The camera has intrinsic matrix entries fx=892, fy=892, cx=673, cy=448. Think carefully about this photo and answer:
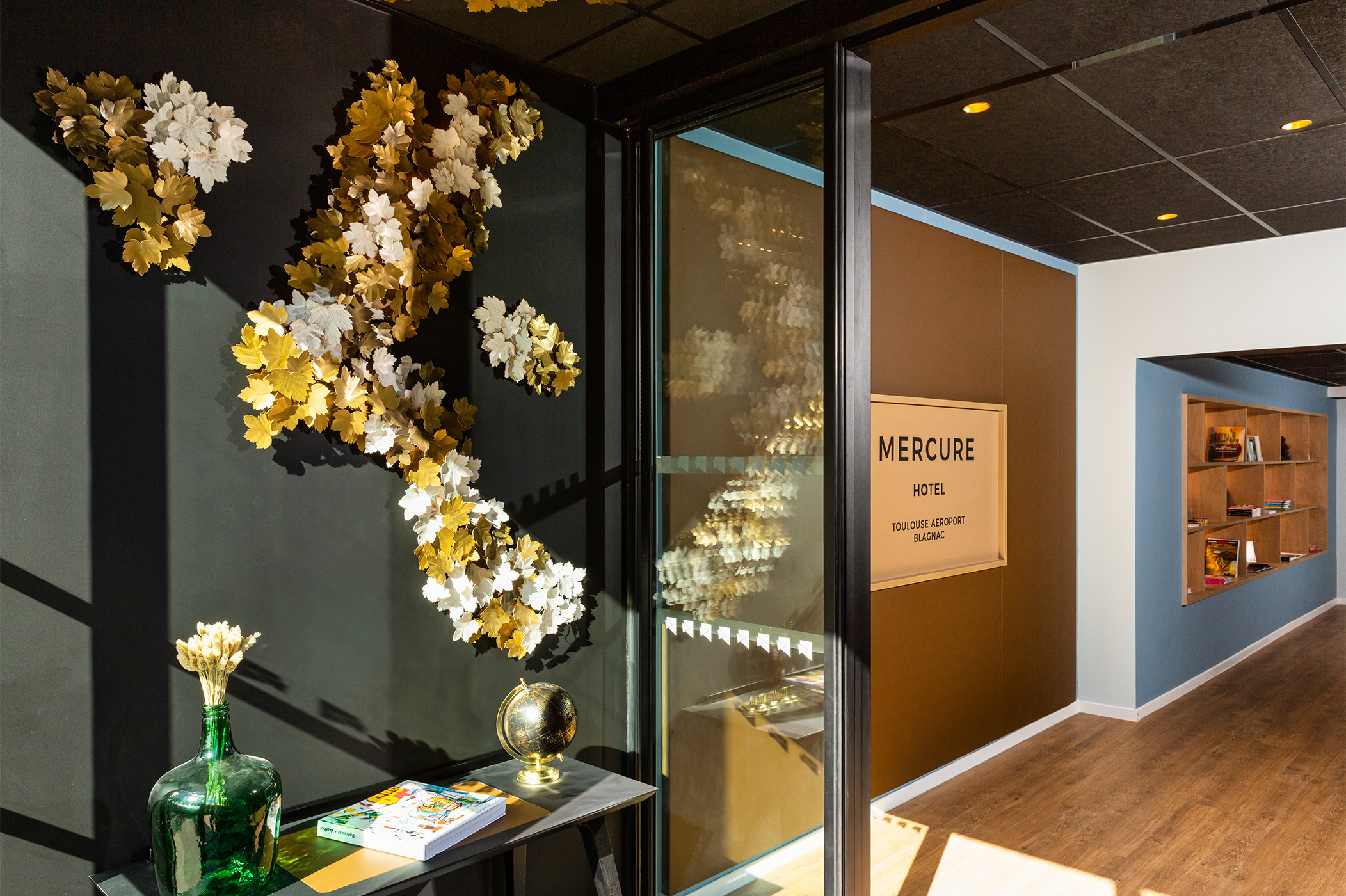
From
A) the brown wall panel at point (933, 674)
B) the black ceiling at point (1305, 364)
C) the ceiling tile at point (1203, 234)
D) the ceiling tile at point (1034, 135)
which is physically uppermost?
the ceiling tile at point (1034, 135)

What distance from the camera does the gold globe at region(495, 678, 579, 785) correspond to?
2002 mm

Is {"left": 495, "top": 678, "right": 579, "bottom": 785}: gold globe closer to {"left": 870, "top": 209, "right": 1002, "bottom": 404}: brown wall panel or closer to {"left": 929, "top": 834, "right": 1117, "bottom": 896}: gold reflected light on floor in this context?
{"left": 929, "top": 834, "right": 1117, "bottom": 896}: gold reflected light on floor

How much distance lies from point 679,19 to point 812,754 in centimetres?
171

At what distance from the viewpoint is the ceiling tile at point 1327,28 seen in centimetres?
218

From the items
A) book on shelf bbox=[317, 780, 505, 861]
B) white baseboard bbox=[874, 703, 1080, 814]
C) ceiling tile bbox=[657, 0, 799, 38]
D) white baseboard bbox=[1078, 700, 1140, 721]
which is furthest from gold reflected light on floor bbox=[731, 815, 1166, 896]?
ceiling tile bbox=[657, 0, 799, 38]

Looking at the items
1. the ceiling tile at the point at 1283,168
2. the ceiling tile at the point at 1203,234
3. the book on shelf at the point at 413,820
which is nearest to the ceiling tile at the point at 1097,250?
the ceiling tile at the point at 1203,234

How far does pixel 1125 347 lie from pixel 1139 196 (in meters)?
1.47

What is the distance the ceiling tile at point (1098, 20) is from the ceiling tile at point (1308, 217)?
7.21ft

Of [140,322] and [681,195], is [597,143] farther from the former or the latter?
[140,322]

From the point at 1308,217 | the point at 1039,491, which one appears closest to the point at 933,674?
the point at 1039,491

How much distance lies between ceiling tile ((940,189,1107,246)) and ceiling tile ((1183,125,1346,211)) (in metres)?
0.64

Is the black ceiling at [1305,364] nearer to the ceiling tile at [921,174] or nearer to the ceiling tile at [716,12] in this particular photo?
the ceiling tile at [921,174]

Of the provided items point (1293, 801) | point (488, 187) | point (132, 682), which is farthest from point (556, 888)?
point (1293, 801)

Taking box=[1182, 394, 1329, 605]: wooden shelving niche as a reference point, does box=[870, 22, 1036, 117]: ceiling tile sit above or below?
above
